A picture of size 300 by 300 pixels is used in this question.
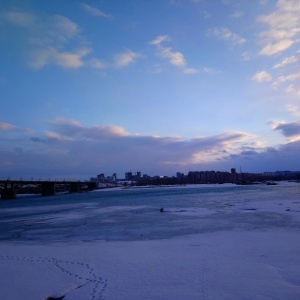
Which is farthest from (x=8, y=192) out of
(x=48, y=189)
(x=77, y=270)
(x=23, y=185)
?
(x=77, y=270)

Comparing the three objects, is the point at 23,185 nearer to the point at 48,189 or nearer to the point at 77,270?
the point at 48,189

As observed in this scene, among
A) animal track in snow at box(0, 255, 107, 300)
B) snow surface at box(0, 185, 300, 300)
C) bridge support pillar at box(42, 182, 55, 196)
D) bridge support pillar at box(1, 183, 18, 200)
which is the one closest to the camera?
snow surface at box(0, 185, 300, 300)

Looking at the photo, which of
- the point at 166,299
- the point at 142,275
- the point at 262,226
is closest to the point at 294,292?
the point at 166,299

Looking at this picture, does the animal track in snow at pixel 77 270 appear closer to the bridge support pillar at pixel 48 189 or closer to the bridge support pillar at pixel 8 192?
the bridge support pillar at pixel 8 192

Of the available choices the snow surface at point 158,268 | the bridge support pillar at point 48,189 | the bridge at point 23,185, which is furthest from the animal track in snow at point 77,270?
the bridge support pillar at point 48,189

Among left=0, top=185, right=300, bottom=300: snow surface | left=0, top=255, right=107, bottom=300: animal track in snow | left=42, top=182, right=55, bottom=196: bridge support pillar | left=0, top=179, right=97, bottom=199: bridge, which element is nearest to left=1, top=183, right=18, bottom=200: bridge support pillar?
left=0, top=179, right=97, bottom=199: bridge

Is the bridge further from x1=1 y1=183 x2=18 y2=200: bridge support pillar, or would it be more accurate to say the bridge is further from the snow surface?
the snow surface

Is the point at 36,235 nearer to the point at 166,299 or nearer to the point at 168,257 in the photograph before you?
the point at 168,257

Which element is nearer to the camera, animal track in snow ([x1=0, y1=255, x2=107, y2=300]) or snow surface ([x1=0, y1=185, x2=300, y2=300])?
snow surface ([x1=0, y1=185, x2=300, y2=300])

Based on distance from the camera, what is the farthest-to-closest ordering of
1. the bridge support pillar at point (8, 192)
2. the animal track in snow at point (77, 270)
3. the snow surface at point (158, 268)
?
the bridge support pillar at point (8, 192)
the animal track in snow at point (77, 270)
the snow surface at point (158, 268)

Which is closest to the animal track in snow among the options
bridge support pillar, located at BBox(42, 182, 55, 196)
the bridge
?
the bridge

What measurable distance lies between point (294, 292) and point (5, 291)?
25.9 feet

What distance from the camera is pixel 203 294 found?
743 cm

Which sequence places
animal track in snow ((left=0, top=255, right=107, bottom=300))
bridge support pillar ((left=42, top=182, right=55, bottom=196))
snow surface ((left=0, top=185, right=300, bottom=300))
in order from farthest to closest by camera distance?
bridge support pillar ((left=42, top=182, right=55, bottom=196)) → animal track in snow ((left=0, top=255, right=107, bottom=300)) → snow surface ((left=0, top=185, right=300, bottom=300))
